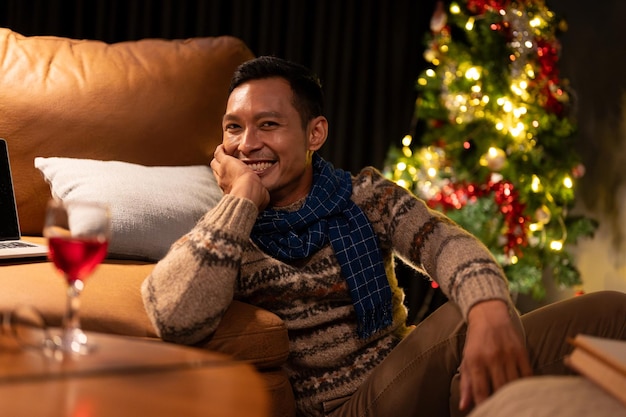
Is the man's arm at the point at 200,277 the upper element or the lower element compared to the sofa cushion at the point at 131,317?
upper

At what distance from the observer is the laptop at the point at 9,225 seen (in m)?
1.97

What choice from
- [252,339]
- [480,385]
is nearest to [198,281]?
[252,339]

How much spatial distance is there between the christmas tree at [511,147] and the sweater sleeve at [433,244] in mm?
1530

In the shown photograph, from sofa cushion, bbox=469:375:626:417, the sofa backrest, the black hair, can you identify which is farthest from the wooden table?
the sofa backrest

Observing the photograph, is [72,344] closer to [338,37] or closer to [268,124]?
[268,124]

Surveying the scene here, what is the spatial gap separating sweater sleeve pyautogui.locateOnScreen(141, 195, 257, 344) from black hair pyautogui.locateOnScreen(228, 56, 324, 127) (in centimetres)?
42

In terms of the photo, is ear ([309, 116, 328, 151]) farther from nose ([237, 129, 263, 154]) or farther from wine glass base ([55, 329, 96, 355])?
wine glass base ([55, 329, 96, 355])

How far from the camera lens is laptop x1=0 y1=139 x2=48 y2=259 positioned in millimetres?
1966

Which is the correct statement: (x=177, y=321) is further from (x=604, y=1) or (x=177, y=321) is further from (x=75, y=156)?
(x=604, y=1)

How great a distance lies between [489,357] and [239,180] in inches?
25.1

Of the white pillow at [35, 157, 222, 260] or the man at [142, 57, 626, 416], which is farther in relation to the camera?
the white pillow at [35, 157, 222, 260]

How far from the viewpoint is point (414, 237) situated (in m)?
1.77

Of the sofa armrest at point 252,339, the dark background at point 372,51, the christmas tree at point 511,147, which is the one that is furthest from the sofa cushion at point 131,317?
the dark background at point 372,51

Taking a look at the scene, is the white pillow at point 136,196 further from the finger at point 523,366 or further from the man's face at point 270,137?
the finger at point 523,366
